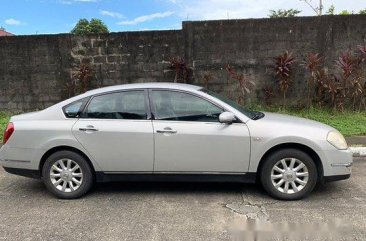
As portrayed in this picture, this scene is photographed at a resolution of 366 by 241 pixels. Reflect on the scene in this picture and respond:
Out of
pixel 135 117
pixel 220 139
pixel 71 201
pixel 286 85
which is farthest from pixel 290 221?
pixel 286 85

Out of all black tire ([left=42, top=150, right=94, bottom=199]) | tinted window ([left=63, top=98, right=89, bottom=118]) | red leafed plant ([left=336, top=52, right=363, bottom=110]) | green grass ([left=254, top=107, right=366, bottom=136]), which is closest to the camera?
black tire ([left=42, top=150, right=94, bottom=199])

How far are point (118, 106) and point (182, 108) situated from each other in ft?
2.72

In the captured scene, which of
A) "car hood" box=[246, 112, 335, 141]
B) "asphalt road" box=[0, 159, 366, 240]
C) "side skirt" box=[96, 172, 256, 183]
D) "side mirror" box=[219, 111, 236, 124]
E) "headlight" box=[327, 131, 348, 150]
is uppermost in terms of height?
"side mirror" box=[219, 111, 236, 124]

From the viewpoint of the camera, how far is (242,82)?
10445mm

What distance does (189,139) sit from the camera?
4977 mm

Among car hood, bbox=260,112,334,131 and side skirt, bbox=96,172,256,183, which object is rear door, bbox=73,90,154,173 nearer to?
side skirt, bbox=96,172,256,183

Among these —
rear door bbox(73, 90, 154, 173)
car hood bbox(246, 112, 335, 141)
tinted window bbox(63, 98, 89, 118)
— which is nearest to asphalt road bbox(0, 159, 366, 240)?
rear door bbox(73, 90, 154, 173)

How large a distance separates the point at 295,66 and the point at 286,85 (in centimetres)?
55

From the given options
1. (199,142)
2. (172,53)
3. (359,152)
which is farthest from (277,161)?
(172,53)

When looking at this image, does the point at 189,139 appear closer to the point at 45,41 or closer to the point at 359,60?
the point at 359,60

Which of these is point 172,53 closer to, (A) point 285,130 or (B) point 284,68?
(B) point 284,68

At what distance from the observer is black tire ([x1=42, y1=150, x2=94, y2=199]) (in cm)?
518

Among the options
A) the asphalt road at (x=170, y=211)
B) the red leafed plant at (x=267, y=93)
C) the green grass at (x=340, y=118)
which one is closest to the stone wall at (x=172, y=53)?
the red leafed plant at (x=267, y=93)

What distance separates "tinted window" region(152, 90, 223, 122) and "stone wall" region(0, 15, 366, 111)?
5.54 m
